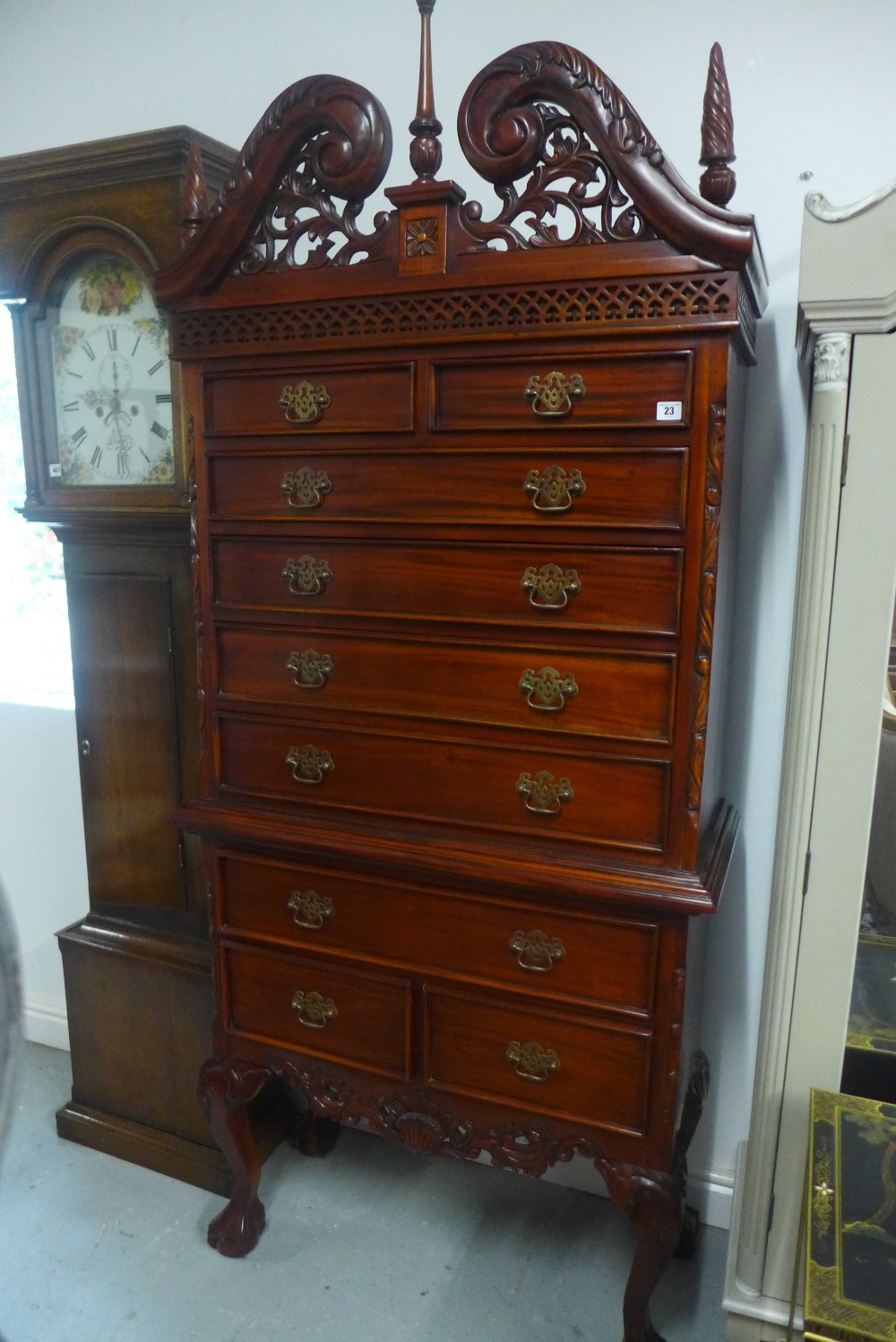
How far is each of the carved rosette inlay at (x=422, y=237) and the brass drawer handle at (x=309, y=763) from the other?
0.83 m

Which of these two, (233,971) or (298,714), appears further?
(233,971)

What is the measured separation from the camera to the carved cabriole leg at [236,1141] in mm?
1856

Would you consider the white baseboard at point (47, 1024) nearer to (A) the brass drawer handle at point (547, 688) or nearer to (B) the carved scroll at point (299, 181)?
(A) the brass drawer handle at point (547, 688)

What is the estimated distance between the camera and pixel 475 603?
150 centimetres

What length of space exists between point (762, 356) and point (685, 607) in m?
0.71

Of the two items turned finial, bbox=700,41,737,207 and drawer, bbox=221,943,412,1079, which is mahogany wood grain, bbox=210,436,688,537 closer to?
turned finial, bbox=700,41,737,207

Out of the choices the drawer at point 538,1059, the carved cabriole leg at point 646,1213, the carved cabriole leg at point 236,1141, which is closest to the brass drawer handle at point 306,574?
the drawer at point 538,1059

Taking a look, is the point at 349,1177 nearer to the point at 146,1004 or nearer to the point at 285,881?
the point at 146,1004

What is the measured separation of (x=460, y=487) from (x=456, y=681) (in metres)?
0.31

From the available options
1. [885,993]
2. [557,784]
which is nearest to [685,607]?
[557,784]

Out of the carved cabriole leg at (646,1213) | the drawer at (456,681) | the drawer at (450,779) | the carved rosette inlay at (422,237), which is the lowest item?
the carved cabriole leg at (646,1213)

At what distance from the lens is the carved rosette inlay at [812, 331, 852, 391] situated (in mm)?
1316

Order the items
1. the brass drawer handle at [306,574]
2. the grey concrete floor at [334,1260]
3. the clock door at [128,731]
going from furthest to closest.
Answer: the clock door at [128,731], the grey concrete floor at [334,1260], the brass drawer handle at [306,574]

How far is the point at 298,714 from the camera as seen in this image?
1665 millimetres
